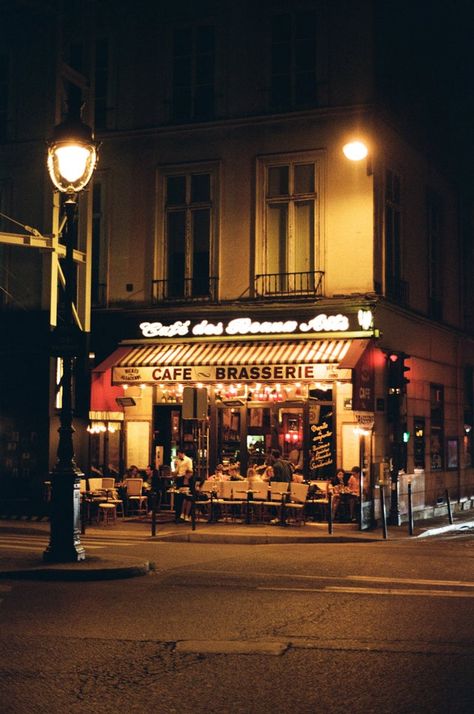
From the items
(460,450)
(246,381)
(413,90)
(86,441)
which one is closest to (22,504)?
(86,441)

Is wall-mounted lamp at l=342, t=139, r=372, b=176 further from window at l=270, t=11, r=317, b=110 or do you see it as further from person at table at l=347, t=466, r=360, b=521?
person at table at l=347, t=466, r=360, b=521

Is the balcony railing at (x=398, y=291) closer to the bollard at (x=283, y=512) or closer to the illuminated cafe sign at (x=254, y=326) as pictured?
the illuminated cafe sign at (x=254, y=326)

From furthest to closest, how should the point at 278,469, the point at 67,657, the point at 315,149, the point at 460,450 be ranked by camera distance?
the point at 460,450
the point at 315,149
the point at 278,469
the point at 67,657

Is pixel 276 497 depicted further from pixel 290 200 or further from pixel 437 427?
pixel 437 427

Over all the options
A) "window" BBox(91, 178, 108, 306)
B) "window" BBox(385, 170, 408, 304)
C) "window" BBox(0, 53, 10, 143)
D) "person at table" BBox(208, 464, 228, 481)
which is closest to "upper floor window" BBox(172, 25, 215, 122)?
"window" BBox(91, 178, 108, 306)

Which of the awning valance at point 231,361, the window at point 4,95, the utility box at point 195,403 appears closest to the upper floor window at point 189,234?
the awning valance at point 231,361

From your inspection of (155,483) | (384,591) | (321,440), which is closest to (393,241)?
(321,440)

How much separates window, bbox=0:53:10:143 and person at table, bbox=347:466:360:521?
1248 centimetres

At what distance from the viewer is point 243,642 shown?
26.7ft

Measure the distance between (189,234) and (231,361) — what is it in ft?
12.7

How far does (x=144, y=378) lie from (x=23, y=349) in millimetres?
2958

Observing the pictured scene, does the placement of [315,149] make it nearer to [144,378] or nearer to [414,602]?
[144,378]

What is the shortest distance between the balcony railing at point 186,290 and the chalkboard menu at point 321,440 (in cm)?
378

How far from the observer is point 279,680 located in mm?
6895
